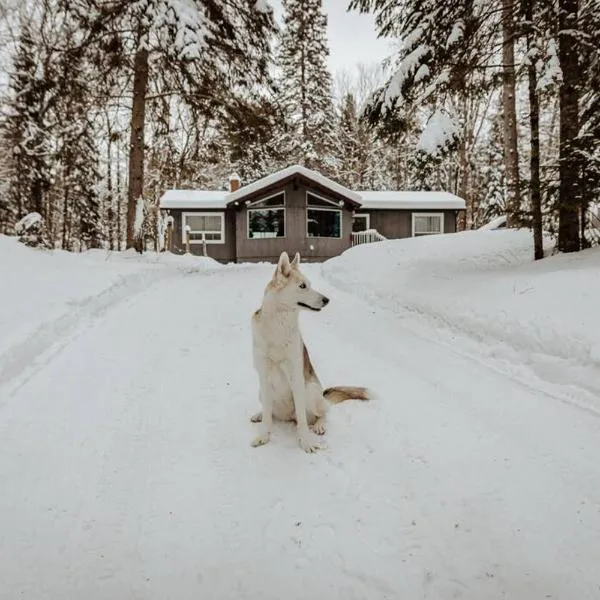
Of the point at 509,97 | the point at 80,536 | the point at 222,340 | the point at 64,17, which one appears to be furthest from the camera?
the point at 509,97

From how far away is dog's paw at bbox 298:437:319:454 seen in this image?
301cm

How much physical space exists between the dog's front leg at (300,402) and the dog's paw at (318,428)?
8.0 inches

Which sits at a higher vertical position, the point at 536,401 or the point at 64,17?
the point at 64,17

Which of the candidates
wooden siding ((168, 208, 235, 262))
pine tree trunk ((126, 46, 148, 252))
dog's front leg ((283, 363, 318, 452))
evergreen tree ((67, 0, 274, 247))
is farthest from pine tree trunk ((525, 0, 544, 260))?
wooden siding ((168, 208, 235, 262))

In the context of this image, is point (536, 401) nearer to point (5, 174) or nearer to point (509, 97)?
point (509, 97)

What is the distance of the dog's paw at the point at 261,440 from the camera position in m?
3.07

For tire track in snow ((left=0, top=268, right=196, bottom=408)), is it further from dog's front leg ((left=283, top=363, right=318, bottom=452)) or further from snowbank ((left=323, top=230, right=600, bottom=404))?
snowbank ((left=323, top=230, right=600, bottom=404))

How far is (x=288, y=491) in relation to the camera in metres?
2.59

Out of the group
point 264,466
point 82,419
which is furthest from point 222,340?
point 264,466

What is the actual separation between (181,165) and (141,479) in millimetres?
12675

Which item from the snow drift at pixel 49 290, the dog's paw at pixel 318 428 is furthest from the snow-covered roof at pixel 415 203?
the dog's paw at pixel 318 428

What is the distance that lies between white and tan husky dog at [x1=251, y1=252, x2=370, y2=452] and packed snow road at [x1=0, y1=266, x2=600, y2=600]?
0.24 metres

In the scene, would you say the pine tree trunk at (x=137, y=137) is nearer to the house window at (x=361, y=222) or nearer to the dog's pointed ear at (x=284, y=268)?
the dog's pointed ear at (x=284, y=268)

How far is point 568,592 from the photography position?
6.11 feet
